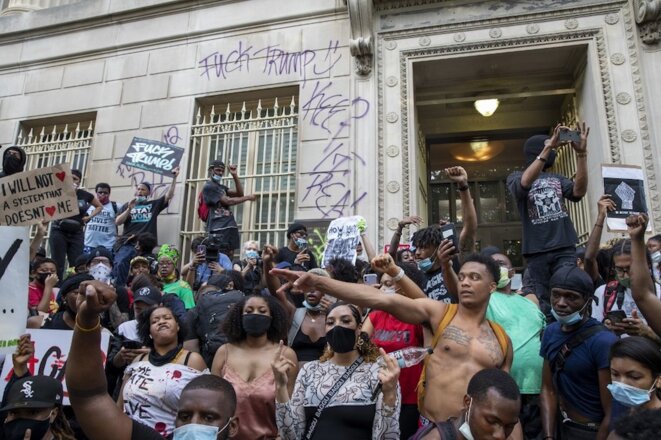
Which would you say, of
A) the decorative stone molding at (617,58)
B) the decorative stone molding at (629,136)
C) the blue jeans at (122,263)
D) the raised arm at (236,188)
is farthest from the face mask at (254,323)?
the decorative stone molding at (617,58)

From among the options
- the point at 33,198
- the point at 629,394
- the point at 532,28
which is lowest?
the point at 629,394

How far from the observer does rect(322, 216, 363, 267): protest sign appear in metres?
6.99

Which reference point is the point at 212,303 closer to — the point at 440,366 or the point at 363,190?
the point at 440,366

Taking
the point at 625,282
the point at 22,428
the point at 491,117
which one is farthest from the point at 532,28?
the point at 22,428

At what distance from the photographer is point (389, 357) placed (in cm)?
300

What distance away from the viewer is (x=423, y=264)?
4.74m

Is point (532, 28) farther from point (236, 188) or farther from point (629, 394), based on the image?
point (629, 394)

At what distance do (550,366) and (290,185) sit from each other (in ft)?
22.5

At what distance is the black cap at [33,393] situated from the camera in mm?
3203

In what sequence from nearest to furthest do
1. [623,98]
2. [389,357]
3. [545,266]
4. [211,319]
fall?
[389,357] < [211,319] < [545,266] < [623,98]

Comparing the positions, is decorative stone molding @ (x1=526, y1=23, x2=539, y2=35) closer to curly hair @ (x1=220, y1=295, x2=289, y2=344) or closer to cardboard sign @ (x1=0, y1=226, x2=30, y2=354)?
curly hair @ (x1=220, y1=295, x2=289, y2=344)

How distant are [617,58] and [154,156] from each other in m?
8.19

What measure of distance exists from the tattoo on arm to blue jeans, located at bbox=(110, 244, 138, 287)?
5.48 metres

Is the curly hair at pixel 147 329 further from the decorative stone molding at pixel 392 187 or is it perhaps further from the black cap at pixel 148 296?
the decorative stone molding at pixel 392 187
